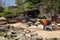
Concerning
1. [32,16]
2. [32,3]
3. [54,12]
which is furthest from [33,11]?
[32,3]

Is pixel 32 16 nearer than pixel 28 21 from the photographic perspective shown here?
No

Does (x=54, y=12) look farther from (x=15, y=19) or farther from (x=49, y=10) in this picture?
(x=15, y=19)

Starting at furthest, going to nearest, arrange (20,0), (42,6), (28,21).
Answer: (20,0)
(42,6)
(28,21)

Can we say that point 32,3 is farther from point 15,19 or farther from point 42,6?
point 15,19

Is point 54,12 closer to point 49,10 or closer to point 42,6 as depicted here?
point 49,10

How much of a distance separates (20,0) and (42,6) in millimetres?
5718

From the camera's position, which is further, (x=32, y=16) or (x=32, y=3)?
(x=32, y=3)

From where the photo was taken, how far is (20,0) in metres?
49.2

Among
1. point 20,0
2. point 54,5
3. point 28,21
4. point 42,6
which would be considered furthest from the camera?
point 20,0

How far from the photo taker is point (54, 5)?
138 feet

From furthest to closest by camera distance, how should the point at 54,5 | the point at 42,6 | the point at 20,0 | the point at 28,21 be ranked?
the point at 20,0
the point at 42,6
the point at 54,5
the point at 28,21

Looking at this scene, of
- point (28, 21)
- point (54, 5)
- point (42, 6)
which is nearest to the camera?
point (28, 21)

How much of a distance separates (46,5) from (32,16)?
3157 millimetres

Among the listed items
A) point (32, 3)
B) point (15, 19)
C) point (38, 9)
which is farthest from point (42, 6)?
point (15, 19)
